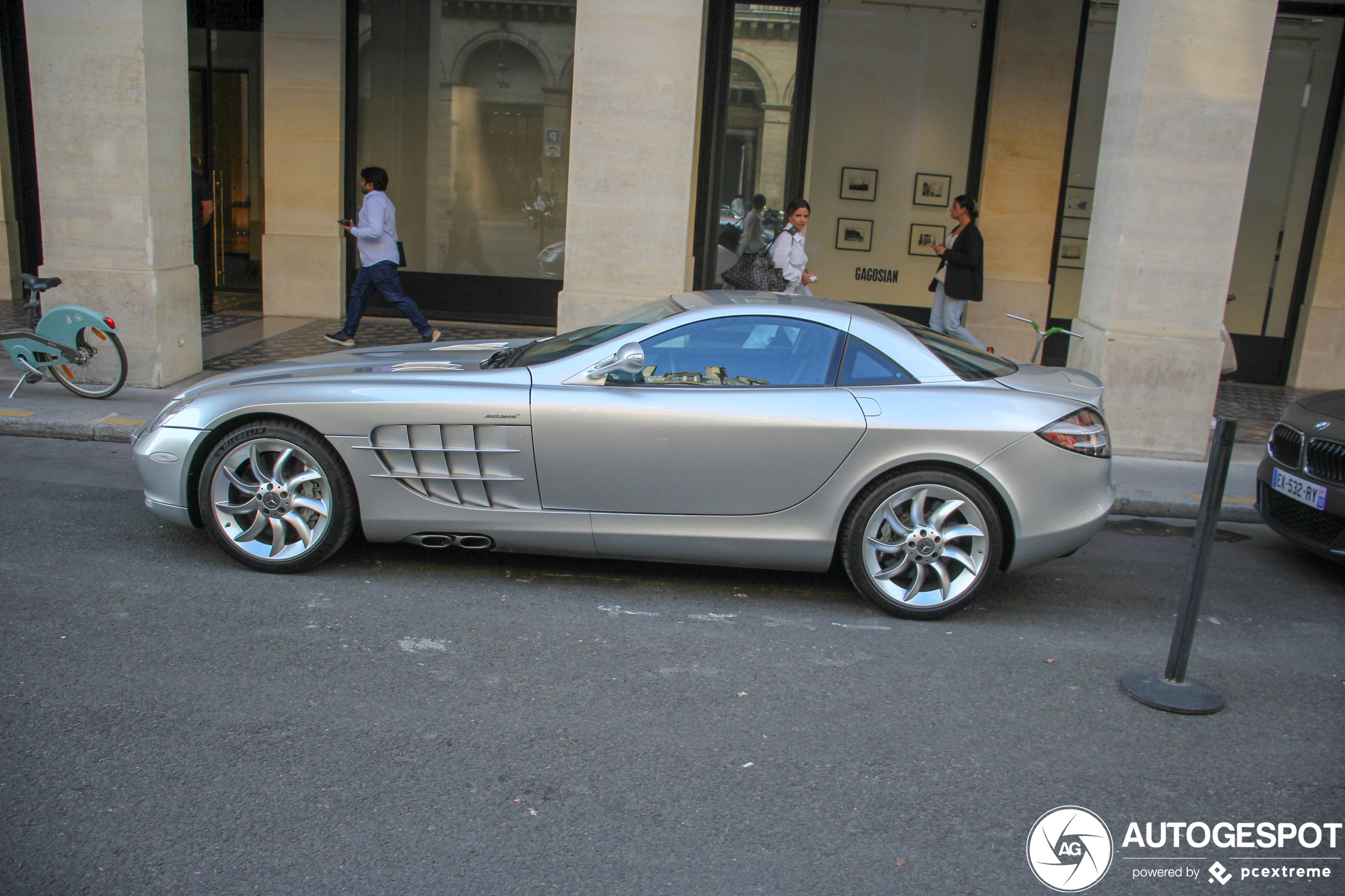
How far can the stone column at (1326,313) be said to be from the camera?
12.0 meters

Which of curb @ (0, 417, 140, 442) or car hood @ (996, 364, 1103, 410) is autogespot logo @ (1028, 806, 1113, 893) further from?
curb @ (0, 417, 140, 442)

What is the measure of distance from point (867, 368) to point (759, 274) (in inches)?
165

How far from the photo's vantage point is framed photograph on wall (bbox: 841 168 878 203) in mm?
12727

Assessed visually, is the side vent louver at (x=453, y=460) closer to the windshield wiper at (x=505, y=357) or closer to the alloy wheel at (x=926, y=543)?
the windshield wiper at (x=505, y=357)

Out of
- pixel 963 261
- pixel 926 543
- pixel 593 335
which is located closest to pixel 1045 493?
pixel 926 543

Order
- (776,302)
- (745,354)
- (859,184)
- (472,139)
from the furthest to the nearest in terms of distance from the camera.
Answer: (472,139), (859,184), (776,302), (745,354)

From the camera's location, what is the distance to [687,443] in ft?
15.7

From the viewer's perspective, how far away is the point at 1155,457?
8.40 m

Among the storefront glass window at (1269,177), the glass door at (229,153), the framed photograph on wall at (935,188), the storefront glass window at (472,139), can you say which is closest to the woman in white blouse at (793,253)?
the framed photograph on wall at (935,188)

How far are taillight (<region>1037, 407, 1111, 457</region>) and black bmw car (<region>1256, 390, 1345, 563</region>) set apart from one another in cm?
167

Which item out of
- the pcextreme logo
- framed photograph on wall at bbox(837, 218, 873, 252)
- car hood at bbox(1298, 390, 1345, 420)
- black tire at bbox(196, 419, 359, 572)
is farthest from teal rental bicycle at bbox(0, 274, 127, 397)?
car hood at bbox(1298, 390, 1345, 420)

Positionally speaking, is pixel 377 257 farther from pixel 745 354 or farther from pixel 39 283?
pixel 745 354

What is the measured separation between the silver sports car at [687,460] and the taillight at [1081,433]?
0.01m

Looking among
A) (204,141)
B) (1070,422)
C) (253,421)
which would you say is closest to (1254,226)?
(1070,422)
